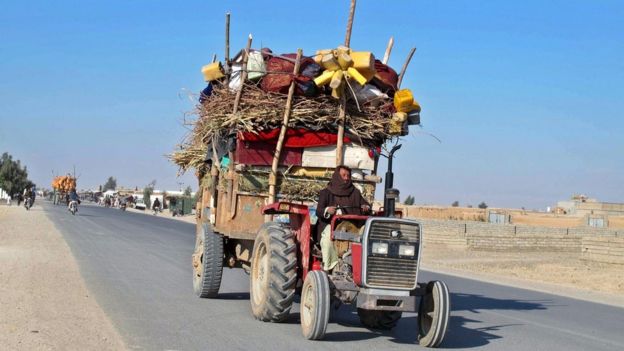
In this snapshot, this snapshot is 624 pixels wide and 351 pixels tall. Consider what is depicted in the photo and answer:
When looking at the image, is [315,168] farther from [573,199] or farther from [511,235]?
[573,199]

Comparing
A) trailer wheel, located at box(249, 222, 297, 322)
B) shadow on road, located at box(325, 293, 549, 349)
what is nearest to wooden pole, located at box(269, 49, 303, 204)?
trailer wheel, located at box(249, 222, 297, 322)

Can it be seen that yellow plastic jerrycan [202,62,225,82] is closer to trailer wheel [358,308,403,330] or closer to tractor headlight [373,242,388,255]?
trailer wheel [358,308,403,330]

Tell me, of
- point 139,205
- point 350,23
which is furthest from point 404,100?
point 139,205

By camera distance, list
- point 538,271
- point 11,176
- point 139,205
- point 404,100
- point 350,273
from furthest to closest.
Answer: point 11,176
point 139,205
point 538,271
point 404,100
point 350,273

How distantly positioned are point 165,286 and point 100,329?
16.8 feet

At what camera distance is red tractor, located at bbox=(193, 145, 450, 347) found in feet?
27.9

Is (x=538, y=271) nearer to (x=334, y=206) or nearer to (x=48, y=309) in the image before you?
(x=334, y=206)

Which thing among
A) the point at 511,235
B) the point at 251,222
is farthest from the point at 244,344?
the point at 511,235

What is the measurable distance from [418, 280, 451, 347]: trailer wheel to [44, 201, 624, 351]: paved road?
25cm

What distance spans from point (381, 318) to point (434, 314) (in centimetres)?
156

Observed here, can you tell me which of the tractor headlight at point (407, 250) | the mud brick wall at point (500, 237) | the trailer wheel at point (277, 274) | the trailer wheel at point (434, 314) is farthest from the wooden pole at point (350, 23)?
the mud brick wall at point (500, 237)

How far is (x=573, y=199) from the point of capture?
323 feet

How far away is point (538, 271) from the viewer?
26.9m

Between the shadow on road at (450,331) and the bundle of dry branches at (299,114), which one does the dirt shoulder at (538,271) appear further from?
the bundle of dry branches at (299,114)
